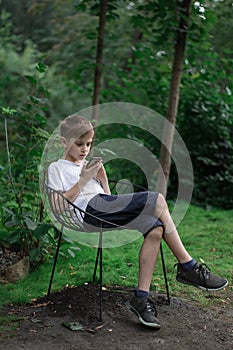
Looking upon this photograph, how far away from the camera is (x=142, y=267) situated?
2.74 metres

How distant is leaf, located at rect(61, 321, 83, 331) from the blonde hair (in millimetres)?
1035

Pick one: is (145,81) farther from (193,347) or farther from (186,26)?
(193,347)

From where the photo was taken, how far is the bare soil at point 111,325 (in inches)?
97.3

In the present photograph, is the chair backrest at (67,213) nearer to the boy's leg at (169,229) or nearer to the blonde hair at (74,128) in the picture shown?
the boy's leg at (169,229)

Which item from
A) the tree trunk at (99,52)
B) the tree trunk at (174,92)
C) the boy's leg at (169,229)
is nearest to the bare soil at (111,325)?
the boy's leg at (169,229)

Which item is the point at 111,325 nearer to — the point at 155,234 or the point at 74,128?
the point at 155,234

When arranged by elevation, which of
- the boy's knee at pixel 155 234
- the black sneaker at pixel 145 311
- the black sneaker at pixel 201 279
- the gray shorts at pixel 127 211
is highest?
the gray shorts at pixel 127 211

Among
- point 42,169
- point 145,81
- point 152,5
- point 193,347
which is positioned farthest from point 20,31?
point 193,347

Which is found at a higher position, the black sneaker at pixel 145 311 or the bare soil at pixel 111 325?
the black sneaker at pixel 145 311

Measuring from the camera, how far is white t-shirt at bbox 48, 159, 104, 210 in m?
2.90

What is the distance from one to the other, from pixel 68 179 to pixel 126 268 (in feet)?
3.55

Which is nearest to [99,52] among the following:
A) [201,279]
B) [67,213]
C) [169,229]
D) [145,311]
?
[67,213]

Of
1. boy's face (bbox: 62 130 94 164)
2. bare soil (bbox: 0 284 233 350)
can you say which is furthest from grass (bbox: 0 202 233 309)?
boy's face (bbox: 62 130 94 164)

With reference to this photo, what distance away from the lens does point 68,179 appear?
9.77ft
